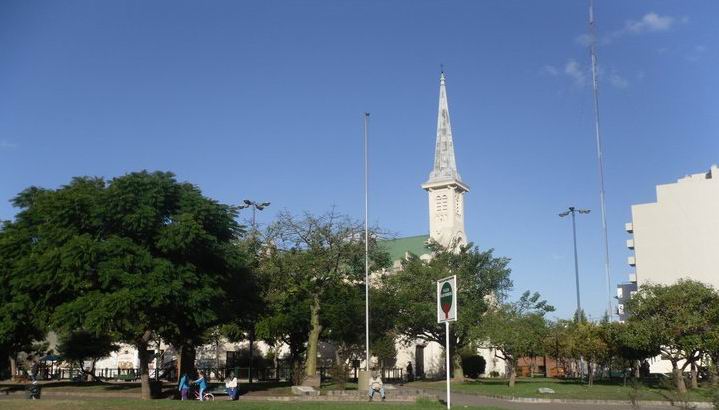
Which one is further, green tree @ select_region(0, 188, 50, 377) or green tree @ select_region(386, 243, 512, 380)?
green tree @ select_region(386, 243, 512, 380)

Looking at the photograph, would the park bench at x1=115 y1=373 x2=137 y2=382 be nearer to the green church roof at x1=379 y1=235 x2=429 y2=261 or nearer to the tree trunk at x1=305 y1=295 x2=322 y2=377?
the tree trunk at x1=305 y1=295 x2=322 y2=377

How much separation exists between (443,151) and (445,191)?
5.70 meters

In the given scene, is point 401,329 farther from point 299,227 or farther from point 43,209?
point 43,209

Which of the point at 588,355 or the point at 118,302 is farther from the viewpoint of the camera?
the point at 588,355

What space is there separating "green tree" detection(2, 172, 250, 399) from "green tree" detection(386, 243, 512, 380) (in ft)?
72.9

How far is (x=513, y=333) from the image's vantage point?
141 feet

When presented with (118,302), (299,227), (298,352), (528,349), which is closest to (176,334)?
(118,302)

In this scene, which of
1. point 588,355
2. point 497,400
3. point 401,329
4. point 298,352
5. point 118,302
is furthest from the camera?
point 298,352

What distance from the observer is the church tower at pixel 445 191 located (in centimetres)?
8731

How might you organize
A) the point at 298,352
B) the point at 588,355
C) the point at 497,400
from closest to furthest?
the point at 497,400
the point at 588,355
the point at 298,352

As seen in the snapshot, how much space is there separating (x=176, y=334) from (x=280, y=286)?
381 inches

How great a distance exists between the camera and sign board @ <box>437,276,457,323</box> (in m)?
21.0

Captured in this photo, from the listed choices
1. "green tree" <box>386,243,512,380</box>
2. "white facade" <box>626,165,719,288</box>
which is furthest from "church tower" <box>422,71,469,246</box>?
"green tree" <box>386,243,512,380</box>

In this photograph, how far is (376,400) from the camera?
30891mm
